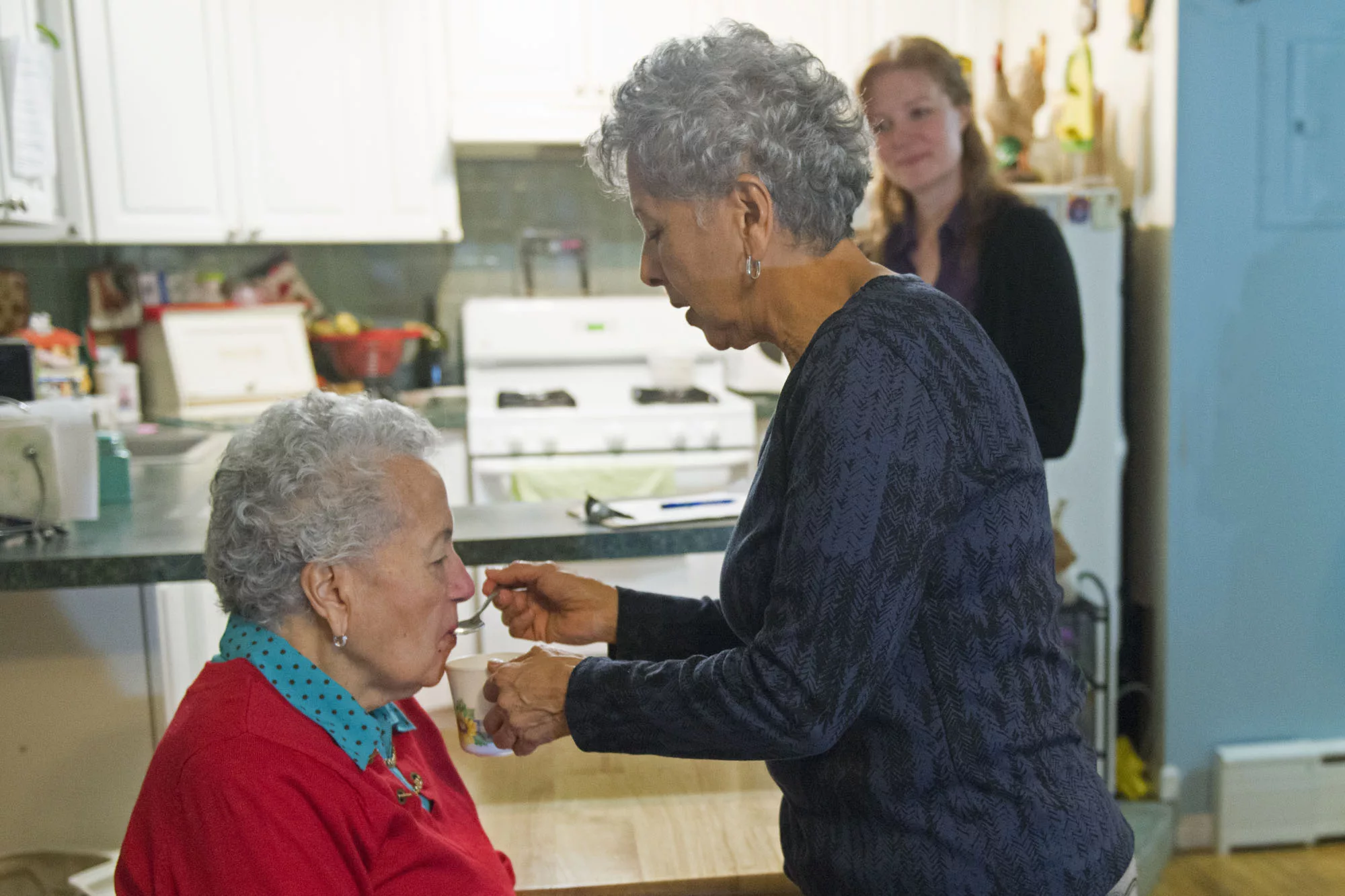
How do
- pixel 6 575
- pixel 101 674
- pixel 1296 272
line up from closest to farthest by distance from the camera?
1. pixel 6 575
2. pixel 101 674
3. pixel 1296 272

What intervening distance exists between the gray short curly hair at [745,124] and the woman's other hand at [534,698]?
43cm

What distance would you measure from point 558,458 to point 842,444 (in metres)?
2.82

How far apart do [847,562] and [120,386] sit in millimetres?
3670

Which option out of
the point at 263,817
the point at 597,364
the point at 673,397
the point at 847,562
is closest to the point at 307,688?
the point at 263,817

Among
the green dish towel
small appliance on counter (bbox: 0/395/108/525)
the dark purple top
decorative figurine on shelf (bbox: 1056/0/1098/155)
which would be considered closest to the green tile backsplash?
the green dish towel

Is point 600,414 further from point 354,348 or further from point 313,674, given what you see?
point 313,674

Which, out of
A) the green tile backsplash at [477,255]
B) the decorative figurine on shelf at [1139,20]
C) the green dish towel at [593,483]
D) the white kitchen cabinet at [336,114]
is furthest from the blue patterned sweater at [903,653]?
the green tile backsplash at [477,255]

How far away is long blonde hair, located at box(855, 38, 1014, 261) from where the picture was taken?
2.04 m

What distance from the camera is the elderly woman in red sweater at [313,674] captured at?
945 mm

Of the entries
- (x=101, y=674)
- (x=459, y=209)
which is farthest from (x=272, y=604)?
(x=459, y=209)

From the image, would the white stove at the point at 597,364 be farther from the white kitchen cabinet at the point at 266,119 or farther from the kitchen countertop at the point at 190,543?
the kitchen countertop at the point at 190,543

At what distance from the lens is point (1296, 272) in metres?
2.82

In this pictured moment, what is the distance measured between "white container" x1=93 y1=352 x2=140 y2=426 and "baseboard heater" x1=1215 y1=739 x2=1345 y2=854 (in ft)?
11.5

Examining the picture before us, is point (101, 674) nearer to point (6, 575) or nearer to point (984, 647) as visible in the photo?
point (6, 575)
